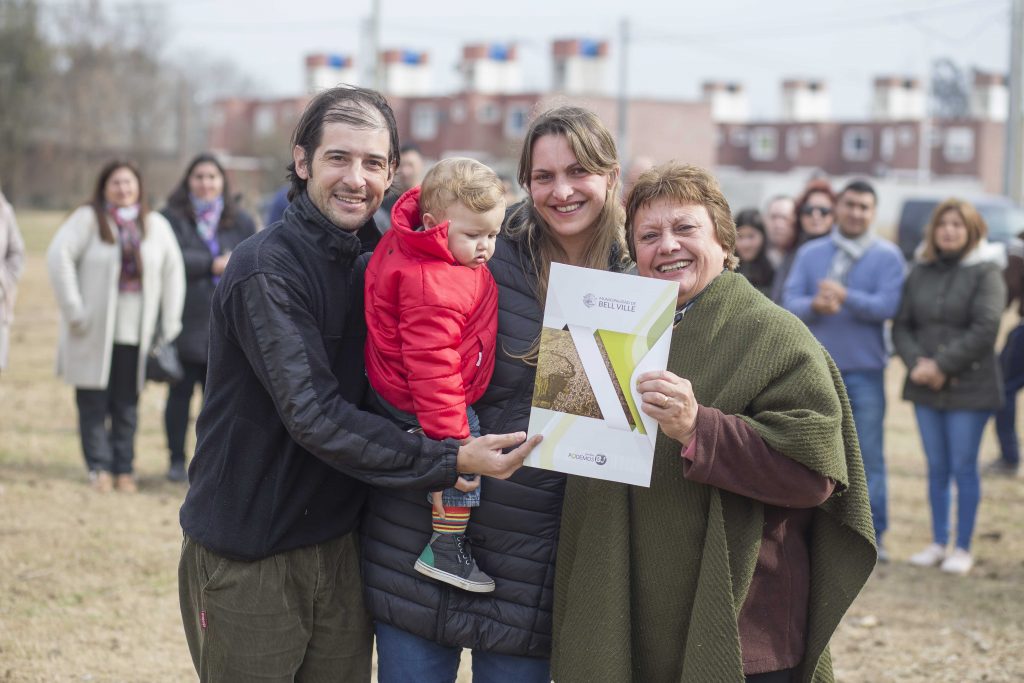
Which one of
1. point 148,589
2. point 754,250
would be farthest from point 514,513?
point 754,250

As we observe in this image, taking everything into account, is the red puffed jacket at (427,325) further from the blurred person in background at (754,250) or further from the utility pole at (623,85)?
the utility pole at (623,85)

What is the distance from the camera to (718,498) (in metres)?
2.75

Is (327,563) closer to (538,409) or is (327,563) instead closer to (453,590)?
(453,590)

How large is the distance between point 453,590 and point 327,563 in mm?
360

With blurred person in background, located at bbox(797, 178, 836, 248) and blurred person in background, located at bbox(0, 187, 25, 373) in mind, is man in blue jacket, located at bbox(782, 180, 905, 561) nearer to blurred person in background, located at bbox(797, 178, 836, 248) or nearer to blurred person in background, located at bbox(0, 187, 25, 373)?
blurred person in background, located at bbox(797, 178, 836, 248)

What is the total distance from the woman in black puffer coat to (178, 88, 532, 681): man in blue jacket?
0.18m

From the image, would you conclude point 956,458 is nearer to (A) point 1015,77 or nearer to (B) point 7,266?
(B) point 7,266

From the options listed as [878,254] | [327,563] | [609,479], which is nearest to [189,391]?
[878,254]

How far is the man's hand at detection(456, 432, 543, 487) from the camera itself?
2.73 metres

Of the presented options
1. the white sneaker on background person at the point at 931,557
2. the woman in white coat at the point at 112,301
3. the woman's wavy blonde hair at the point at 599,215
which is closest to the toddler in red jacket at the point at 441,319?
the woman's wavy blonde hair at the point at 599,215

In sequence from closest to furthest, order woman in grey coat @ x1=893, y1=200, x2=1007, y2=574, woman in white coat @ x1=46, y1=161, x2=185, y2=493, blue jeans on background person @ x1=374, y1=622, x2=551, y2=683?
1. blue jeans on background person @ x1=374, y1=622, x2=551, y2=683
2. woman in grey coat @ x1=893, y1=200, x2=1007, y2=574
3. woman in white coat @ x1=46, y1=161, x2=185, y2=493

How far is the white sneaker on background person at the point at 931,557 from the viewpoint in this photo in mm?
7062

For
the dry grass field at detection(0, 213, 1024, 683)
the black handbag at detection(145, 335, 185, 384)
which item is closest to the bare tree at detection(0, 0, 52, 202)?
the dry grass field at detection(0, 213, 1024, 683)

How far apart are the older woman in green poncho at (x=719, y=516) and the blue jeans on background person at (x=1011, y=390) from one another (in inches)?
267
